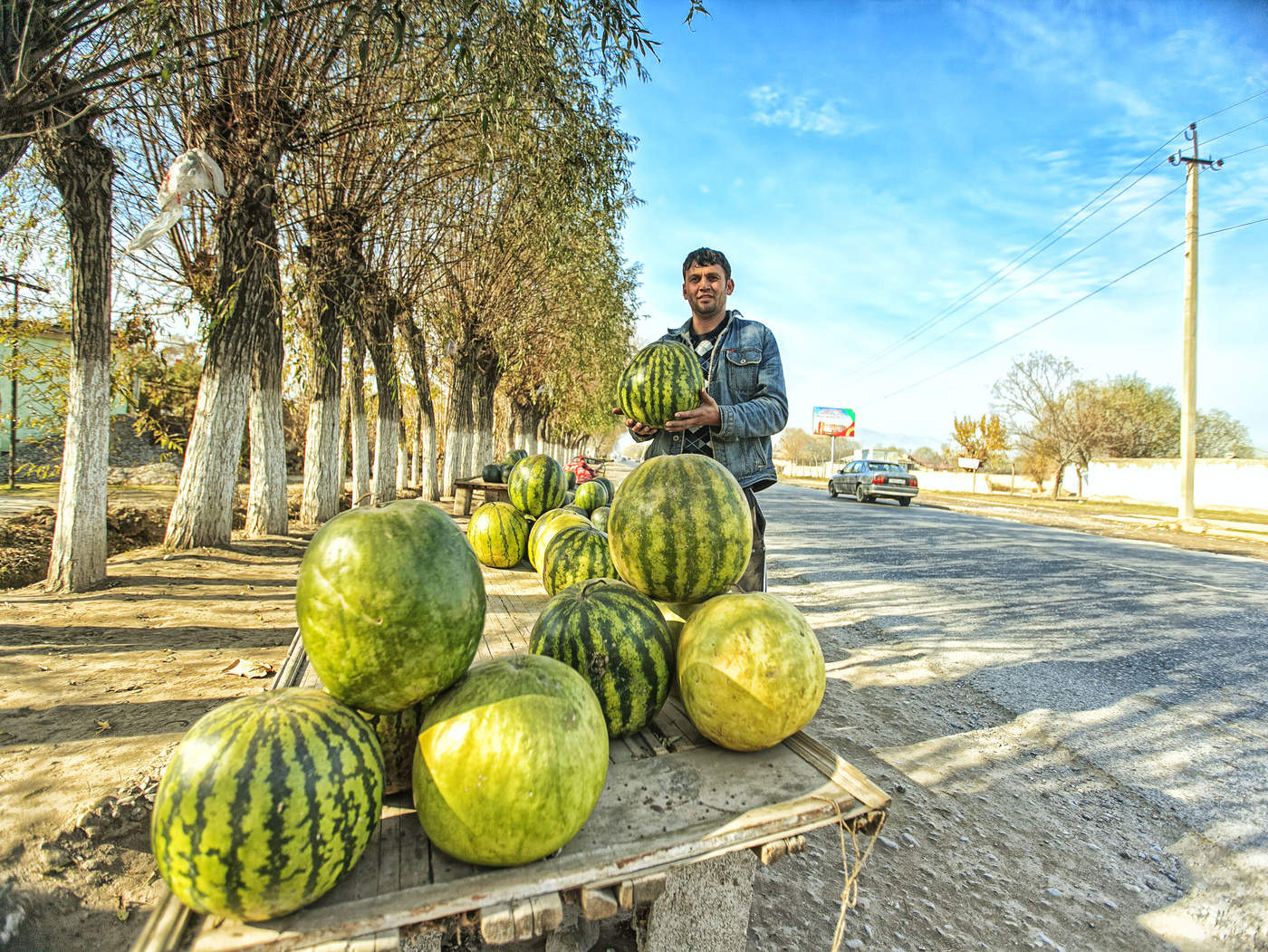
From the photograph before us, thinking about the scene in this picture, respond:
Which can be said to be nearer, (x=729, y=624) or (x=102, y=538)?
(x=729, y=624)

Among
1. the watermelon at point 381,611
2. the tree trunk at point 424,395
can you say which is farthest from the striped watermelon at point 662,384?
the tree trunk at point 424,395

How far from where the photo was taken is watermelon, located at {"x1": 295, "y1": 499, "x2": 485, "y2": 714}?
1.54m

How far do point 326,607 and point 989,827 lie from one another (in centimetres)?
297

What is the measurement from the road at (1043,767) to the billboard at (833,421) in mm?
62668

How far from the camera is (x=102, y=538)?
228 inches

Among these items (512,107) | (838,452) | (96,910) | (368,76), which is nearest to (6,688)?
(96,910)

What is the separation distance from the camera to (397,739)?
174 cm

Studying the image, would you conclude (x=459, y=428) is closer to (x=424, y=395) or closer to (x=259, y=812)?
(x=424, y=395)

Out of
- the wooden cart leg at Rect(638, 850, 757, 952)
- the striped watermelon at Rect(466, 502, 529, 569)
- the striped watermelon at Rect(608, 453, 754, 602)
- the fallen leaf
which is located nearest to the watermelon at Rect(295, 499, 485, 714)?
the striped watermelon at Rect(608, 453, 754, 602)

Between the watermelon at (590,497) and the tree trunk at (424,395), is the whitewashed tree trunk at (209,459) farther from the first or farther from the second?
the tree trunk at (424,395)

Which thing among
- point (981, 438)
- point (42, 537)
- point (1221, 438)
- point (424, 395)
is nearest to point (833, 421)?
point (981, 438)

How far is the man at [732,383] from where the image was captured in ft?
11.1

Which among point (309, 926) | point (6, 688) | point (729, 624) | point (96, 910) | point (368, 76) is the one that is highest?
point (368, 76)

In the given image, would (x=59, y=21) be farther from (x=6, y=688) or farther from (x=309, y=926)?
(x=309, y=926)
